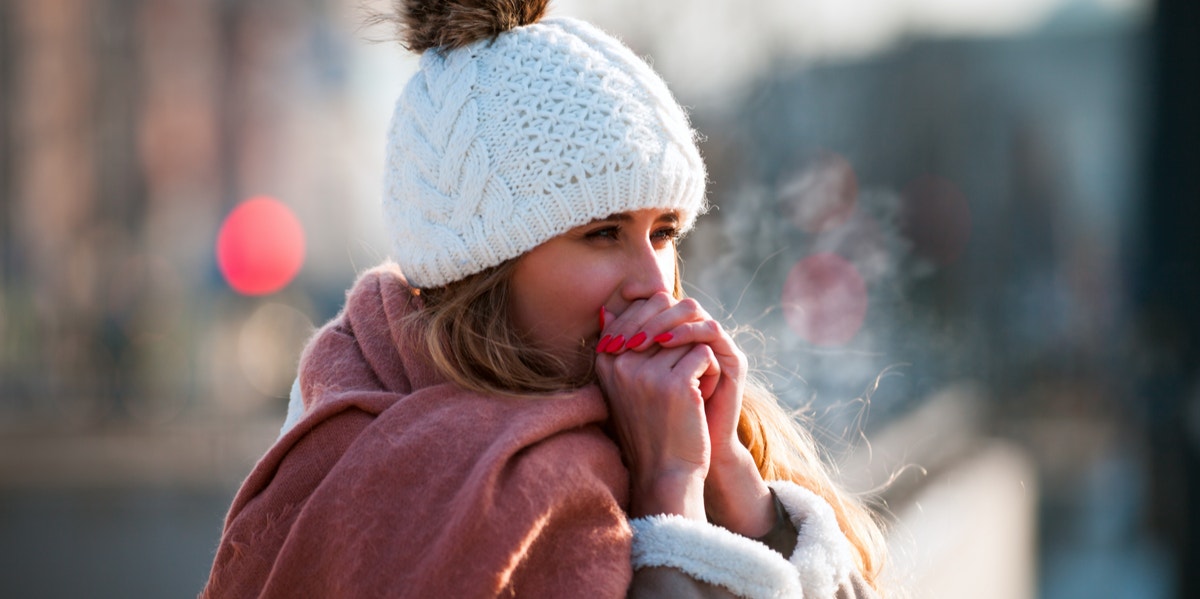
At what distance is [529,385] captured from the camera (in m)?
2.05

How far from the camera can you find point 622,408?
6.65 ft

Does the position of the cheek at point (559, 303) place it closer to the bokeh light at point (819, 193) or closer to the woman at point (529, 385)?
the woman at point (529, 385)

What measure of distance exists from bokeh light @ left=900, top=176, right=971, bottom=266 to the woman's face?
571 cm

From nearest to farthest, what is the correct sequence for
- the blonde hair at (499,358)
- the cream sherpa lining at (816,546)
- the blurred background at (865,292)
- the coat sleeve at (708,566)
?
the coat sleeve at (708,566) < the cream sherpa lining at (816,546) < the blonde hair at (499,358) < the blurred background at (865,292)

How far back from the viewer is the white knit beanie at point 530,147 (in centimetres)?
201

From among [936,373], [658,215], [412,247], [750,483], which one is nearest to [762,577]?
[750,483]

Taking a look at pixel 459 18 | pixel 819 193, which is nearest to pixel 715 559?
pixel 459 18

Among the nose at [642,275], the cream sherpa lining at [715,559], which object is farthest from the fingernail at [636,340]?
the cream sherpa lining at [715,559]

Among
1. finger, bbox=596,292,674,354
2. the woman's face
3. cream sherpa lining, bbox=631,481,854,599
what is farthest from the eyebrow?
cream sherpa lining, bbox=631,481,854,599

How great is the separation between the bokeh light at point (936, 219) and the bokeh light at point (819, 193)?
630mm

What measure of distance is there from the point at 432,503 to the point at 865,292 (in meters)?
4.86

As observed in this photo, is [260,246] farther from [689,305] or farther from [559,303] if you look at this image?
[689,305]

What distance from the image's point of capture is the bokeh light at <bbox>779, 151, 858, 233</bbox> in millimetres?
6488

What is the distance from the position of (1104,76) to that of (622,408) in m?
15.1
